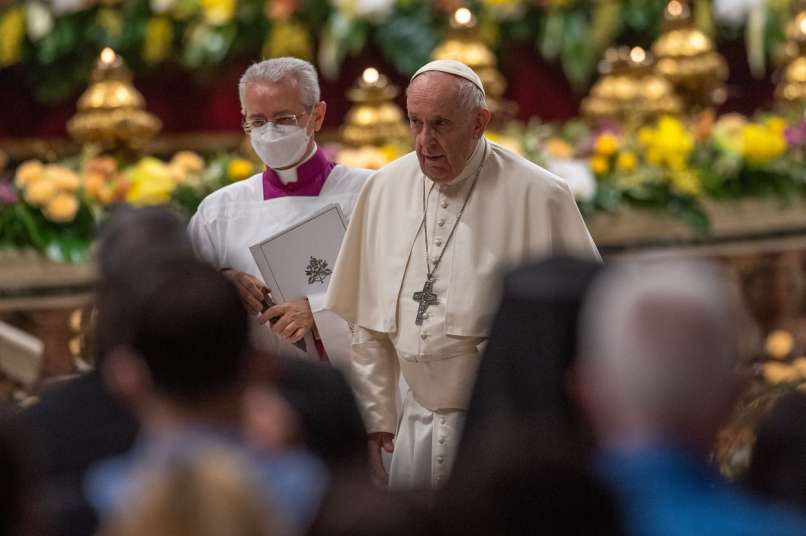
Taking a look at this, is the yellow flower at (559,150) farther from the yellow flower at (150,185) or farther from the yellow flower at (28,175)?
the yellow flower at (28,175)

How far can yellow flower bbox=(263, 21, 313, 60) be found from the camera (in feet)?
37.8

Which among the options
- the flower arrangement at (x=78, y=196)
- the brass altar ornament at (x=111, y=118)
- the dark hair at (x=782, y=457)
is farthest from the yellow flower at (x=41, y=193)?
the dark hair at (x=782, y=457)

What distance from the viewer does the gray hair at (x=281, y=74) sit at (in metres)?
6.23

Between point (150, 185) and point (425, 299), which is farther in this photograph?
point (150, 185)

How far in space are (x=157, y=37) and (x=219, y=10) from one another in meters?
0.45

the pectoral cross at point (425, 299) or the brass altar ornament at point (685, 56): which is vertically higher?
the pectoral cross at point (425, 299)

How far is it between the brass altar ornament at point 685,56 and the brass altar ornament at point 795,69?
37 cm

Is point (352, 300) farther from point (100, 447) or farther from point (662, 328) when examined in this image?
point (662, 328)

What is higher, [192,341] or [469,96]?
[192,341]

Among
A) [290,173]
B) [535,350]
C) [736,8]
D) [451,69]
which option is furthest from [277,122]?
[736,8]

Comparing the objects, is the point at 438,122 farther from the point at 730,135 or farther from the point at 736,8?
the point at 736,8

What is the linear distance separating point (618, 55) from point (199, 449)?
8154 mm

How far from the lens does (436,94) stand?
19.0ft

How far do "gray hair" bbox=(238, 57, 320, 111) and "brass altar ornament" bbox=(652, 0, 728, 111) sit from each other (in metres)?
5.03
